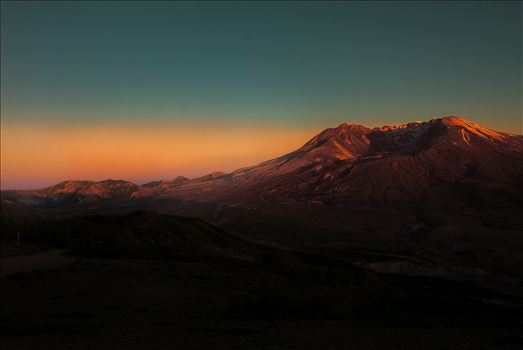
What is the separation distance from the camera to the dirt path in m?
47.1

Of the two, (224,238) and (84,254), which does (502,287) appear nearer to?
(224,238)

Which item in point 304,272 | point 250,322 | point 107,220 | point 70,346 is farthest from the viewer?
point 107,220

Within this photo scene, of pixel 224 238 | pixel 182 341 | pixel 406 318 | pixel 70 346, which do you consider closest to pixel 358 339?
pixel 182 341

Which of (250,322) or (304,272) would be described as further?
(304,272)

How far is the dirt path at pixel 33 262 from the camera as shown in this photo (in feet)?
155

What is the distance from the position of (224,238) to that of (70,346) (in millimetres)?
78813

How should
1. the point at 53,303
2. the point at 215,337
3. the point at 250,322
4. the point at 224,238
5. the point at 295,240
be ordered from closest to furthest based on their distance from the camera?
the point at 215,337 < the point at 250,322 < the point at 53,303 < the point at 224,238 < the point at 295,240

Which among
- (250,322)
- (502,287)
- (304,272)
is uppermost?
(250,322)

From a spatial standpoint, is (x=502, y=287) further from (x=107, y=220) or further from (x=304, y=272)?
(x=107, y=220)

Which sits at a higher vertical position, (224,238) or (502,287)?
(224,238)

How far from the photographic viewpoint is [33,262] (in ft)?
173

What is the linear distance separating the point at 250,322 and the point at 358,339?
8.41 meters

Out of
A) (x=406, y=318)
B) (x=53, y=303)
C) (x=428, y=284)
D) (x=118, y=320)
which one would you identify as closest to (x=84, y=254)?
(x=53, y=303)

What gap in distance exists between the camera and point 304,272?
82000 mm
